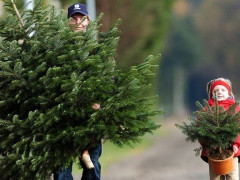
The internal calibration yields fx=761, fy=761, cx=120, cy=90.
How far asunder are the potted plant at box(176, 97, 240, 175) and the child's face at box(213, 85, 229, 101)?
223mm

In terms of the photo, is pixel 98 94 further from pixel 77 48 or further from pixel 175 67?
pixel 175 67

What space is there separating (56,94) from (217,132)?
5.76ft

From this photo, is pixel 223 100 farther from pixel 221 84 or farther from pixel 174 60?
pixel 174 60

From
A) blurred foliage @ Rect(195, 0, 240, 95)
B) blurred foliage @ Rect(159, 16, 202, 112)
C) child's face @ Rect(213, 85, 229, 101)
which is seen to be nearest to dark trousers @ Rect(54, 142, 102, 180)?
child's face @ Rect(213, 85, 229, 101)

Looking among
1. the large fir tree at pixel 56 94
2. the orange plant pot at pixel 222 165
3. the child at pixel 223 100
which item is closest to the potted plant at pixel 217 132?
the orange plant pot at pixel 222 165

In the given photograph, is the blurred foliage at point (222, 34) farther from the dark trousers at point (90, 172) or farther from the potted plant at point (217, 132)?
the dark trousers at point (90, 172)

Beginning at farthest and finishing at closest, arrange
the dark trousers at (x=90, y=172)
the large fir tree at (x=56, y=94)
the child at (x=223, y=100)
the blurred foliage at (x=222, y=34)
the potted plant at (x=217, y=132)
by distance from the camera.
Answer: the blurred foliage at (x=222, y=34) → the child at (x=223, y=100) → the potted plant at (x=217, y=132) → the dark trousers at (x=90, y=172) → the large fir tree at (x=56, y=94)

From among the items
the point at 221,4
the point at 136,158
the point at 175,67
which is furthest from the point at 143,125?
the point at 221,4

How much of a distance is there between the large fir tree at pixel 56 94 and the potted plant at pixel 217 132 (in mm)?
795

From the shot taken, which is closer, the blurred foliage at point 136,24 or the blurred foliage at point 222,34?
the blurred foliage at point 136,24

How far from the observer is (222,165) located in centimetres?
800

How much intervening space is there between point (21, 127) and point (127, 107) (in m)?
1.06

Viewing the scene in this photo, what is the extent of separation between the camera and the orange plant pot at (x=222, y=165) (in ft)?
26.2

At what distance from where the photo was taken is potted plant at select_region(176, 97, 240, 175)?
313 inches
